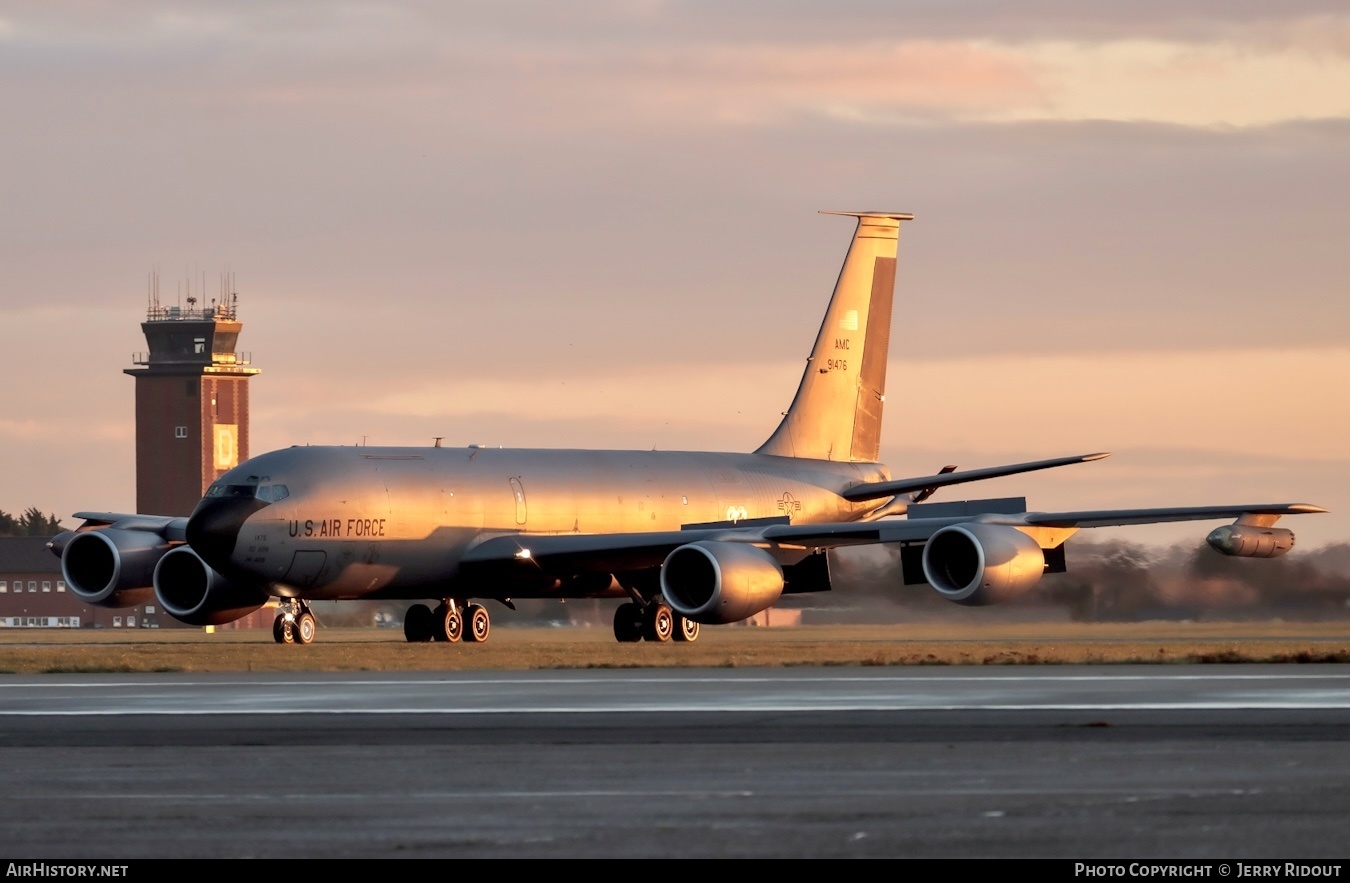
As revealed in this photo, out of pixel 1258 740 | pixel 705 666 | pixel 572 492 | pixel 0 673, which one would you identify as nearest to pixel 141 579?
pixel 572 492

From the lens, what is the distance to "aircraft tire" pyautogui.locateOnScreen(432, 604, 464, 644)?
41206 millimetres

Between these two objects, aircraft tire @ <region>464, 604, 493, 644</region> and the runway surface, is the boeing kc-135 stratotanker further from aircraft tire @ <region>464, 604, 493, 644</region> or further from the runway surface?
the runway surface

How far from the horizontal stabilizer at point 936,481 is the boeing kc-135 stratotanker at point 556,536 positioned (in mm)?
56

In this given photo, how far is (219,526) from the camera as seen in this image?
36.2m

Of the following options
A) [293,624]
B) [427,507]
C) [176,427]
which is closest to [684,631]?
[427,507]

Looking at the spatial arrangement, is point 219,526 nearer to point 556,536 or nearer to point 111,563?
point 111,563

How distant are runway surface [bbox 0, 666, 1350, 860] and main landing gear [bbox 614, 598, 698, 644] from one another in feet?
62.6

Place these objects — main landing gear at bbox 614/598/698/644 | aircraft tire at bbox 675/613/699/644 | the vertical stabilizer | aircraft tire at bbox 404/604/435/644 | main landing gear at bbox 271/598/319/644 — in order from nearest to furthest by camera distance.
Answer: main landing gear at bbox 271/598/319/644 → main landing gear at bbox 614/598/698/644 → aircraft tire at bbox 675/613/699/644 → aircraft tire at bbox 404/604/435/644 → the vertical stabilizer

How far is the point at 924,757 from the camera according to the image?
13.2 metres

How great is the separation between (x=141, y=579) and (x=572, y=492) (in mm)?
7998

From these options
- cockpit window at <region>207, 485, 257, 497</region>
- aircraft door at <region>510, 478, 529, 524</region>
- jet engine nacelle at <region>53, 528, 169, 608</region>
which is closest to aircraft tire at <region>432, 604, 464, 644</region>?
aircraft door at <region>510, 478, 529, 524</region>

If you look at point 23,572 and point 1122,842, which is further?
point 23,572
